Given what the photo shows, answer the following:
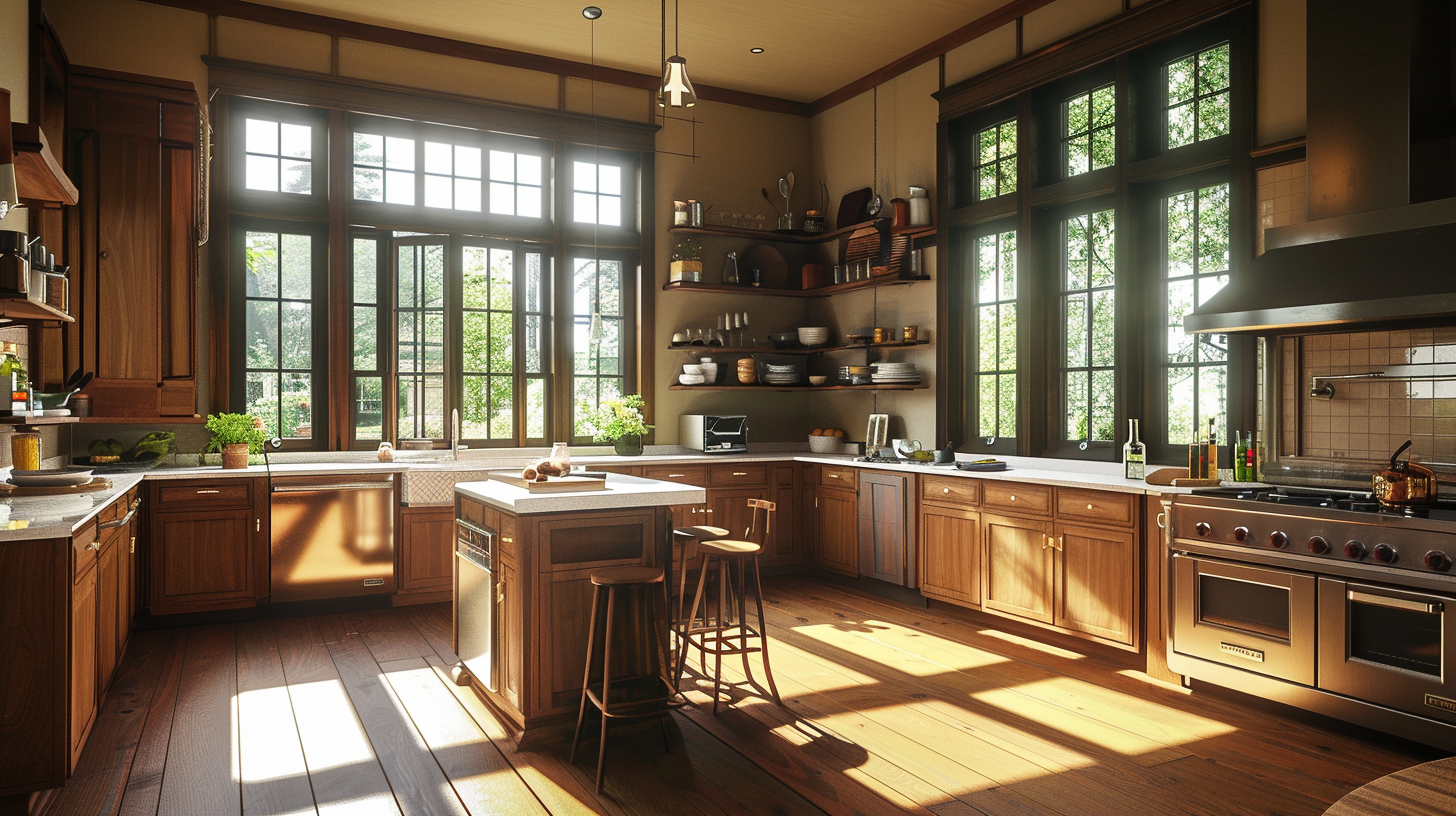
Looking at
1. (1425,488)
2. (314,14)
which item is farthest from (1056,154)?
(314,14)

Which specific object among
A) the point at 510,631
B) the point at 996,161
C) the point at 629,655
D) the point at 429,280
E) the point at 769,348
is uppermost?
the point at 996,161

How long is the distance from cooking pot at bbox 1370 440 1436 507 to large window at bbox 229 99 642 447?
13.9ft

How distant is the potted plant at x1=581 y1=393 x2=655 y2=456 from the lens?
22.0 feet

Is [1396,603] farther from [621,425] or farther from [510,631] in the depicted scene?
[621,425]

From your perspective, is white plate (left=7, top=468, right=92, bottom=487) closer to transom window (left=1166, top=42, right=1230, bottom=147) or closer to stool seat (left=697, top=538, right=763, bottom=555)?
stool seat (left=697, top=538, right=763, bottom=555)

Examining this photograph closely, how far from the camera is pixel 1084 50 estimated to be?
5.34 metres

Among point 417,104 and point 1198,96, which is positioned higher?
point 417,104

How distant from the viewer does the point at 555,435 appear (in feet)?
22.2

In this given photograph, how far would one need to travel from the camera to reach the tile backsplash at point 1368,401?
378 centimetres

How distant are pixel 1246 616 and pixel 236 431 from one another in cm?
551

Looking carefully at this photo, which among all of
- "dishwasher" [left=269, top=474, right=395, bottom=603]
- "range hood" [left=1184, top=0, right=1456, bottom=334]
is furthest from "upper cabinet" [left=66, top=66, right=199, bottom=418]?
"range hood" [left=1184, top=0, right=1456, bottom=334]

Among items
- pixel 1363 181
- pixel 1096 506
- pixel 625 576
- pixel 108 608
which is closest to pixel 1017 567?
pixel 1096 506

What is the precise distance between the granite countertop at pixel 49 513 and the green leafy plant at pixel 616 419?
3205 mm

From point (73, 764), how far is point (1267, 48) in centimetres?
589
